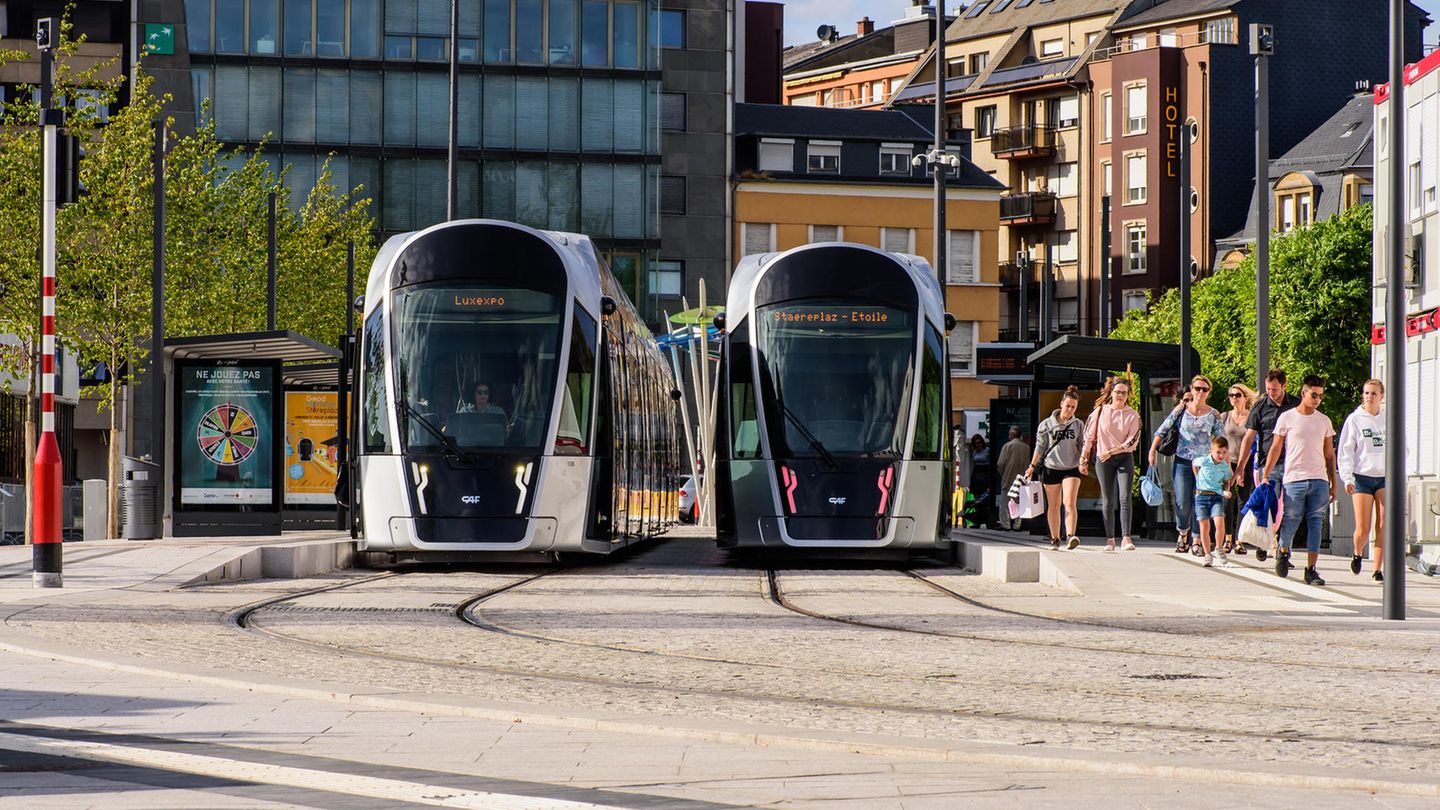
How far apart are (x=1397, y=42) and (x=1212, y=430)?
660 cm

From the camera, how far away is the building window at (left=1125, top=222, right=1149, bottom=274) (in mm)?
88062

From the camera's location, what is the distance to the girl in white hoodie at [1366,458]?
60.4 ft

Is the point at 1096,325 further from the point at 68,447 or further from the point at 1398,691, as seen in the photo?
the point at 1398,691

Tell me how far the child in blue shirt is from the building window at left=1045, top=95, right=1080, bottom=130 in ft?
241

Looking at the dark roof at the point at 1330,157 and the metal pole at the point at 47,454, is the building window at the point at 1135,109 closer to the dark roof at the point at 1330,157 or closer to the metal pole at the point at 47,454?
the dark roof at the point at 1330,157

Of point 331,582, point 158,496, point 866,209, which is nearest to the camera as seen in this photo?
point 331,582

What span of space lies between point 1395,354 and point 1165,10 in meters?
80.3

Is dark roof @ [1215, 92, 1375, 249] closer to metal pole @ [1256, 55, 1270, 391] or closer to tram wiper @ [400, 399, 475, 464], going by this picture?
metal pole @ [1256, 55, 1270, 391]

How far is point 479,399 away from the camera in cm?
2066

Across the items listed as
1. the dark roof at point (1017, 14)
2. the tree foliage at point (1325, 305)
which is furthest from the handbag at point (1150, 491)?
the dark roof at point (1017, 14)

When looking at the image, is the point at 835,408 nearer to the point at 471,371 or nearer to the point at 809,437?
the point at 809,437

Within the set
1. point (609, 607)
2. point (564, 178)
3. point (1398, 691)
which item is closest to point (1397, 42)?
point (1398, 691)

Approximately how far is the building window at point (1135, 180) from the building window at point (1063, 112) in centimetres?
438

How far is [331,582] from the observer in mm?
19641
